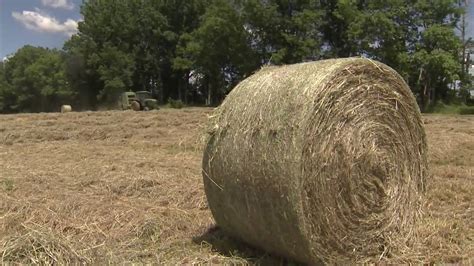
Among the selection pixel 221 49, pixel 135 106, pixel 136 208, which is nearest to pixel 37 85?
pixel 221 49

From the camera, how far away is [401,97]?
5.43m

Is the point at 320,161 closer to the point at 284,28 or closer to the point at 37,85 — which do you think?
the point at 284,28

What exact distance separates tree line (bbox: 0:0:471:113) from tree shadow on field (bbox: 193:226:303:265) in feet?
80.7

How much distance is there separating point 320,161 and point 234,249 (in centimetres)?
130

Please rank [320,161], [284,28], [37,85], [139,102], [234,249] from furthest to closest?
1. [37,85]
2. [284,28]
3. [139,102]
4. [234,249]
5. [320,161]

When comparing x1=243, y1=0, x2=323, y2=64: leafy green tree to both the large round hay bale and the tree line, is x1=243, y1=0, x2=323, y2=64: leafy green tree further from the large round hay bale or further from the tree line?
the large round hay bale

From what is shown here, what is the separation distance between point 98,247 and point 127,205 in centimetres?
174

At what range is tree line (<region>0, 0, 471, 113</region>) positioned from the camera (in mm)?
35375

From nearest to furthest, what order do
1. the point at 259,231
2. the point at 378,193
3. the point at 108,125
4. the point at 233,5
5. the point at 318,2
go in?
the point at 259,231, the point at 378,193, the point at 108,125, the point at 318,2, the point at 233,5

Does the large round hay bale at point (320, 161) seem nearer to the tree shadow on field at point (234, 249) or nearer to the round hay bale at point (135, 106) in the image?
the tree shadow on field at point (234, 249)

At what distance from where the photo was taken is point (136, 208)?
21.6ft

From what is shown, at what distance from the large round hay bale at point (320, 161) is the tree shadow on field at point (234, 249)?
12 cm

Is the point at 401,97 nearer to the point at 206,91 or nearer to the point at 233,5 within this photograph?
the point at 233,5

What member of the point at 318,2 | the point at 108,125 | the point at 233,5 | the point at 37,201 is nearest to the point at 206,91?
the point at 233,5
